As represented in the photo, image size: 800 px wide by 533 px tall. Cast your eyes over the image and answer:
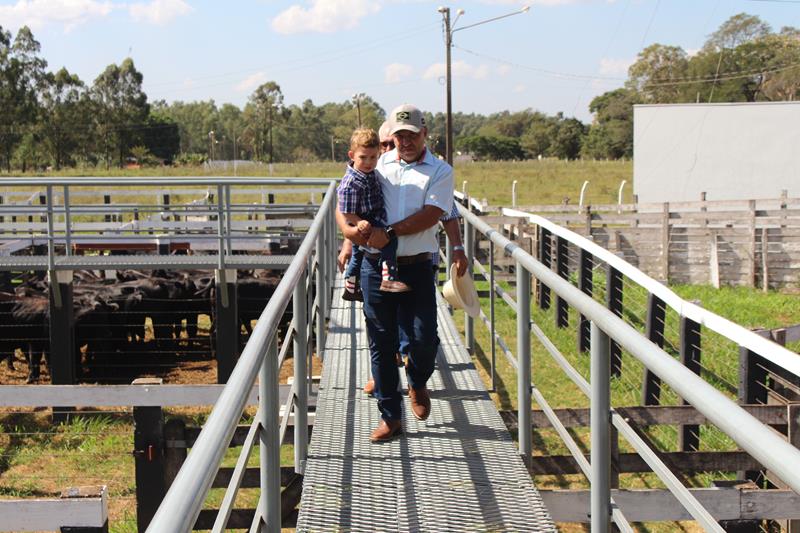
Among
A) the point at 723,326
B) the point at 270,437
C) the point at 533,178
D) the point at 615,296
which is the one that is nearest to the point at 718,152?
the point at 615,296

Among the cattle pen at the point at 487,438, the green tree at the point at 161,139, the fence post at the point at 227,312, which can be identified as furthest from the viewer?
the green tree at the point at 161,139

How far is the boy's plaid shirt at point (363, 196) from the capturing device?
4660mm

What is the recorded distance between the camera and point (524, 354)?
4.56 meters

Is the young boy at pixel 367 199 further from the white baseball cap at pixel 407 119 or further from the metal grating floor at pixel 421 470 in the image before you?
Answer: the metal grating floor at pixel 421 470

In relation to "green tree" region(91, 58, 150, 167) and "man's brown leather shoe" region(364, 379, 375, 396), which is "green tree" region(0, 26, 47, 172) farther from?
"man's brown leather shoe" region(364, 379, 375, 396)

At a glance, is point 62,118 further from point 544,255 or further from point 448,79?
point 544,255

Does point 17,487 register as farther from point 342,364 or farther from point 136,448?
point 342,364

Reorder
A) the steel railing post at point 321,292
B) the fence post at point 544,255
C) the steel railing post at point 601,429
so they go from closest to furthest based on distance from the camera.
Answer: the steel railing post at point 601,429 → the steel railing post at point 321,292 → the fence post at point 544,255

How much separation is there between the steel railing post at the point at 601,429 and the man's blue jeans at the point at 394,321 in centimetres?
168

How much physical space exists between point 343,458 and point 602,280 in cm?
1299

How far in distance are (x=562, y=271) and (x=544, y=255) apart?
34 centimetres

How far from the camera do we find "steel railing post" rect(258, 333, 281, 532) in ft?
9.99

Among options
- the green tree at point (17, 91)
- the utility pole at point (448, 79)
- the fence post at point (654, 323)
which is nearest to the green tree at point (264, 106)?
the green tree at point (17, 91)

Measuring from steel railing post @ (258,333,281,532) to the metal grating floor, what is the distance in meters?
0.50
